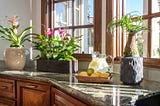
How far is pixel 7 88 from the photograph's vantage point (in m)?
2.16

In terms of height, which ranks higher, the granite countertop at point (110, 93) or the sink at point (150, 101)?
the granite countertop at point (110, 93)

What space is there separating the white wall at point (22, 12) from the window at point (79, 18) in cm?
13

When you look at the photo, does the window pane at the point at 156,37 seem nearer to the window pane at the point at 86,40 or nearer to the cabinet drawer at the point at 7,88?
the window pane at the point at 86,40

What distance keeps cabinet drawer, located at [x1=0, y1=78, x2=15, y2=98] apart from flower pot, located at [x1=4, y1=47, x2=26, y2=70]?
0.31m

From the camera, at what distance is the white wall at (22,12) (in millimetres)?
2869

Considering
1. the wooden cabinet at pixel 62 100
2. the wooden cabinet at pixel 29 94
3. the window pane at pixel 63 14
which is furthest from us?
the window pane at pixel 63 14

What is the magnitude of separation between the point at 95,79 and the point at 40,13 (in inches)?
59.0

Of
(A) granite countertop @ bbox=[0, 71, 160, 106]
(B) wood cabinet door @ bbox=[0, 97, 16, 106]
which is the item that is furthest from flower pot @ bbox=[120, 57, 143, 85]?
(B) wood cabinet door @ bbox=[0, 97, 16, 106]

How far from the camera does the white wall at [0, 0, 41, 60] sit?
9.41ft

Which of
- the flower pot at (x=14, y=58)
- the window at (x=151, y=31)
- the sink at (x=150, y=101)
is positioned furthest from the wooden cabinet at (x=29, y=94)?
the window at (x=151, y=31)

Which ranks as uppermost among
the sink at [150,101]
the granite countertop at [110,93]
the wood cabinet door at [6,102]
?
the granite countertop at [110,93]

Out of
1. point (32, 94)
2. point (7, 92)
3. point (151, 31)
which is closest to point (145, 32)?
point (151, 31)

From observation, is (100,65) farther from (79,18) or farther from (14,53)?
(14,53)

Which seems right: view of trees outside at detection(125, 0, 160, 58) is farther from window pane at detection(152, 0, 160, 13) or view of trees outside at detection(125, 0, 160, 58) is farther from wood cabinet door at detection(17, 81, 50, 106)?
→ wood cabinet door at detection(17, 81, 50, 106)
